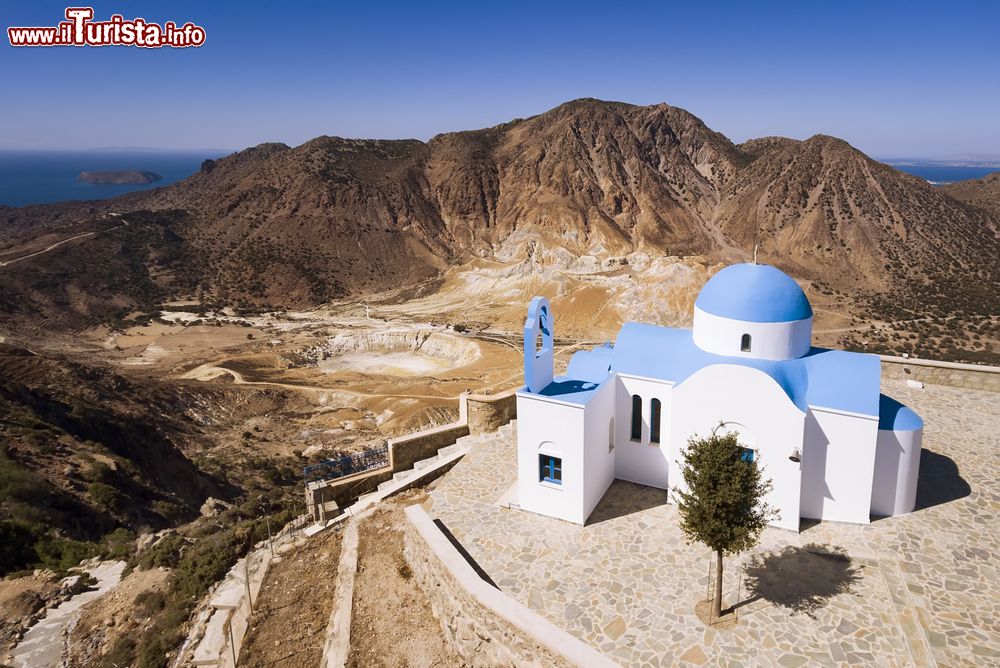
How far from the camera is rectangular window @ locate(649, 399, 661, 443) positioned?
1551 centimetres

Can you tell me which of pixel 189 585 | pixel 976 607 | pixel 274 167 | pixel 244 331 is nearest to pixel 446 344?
pixel 244 331

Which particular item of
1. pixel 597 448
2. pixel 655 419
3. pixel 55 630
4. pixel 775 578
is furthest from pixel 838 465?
pixel 55 630

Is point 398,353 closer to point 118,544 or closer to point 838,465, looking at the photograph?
point 118,544

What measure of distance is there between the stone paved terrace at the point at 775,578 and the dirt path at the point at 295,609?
3.25 metres

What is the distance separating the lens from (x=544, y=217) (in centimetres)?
7450

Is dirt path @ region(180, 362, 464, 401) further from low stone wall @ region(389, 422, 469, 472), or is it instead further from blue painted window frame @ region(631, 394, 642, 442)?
blue painted window frame @ region(631, 394, 642, 442)

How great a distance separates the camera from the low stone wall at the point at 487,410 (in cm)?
1972

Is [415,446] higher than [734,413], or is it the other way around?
[734,413]

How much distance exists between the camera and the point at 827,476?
13.8m

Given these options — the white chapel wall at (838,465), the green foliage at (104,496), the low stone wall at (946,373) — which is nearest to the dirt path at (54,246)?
the green foliage at (104,496)

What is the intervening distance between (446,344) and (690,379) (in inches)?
1279

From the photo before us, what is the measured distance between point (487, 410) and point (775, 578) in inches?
396

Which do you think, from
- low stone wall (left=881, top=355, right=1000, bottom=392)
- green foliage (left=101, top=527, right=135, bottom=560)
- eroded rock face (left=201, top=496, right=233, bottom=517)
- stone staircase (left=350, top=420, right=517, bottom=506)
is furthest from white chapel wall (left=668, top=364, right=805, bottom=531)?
eroded rock face (left=201, top=496, right=233, bottom=517)

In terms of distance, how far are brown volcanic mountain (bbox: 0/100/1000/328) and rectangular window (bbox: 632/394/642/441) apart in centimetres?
4730
